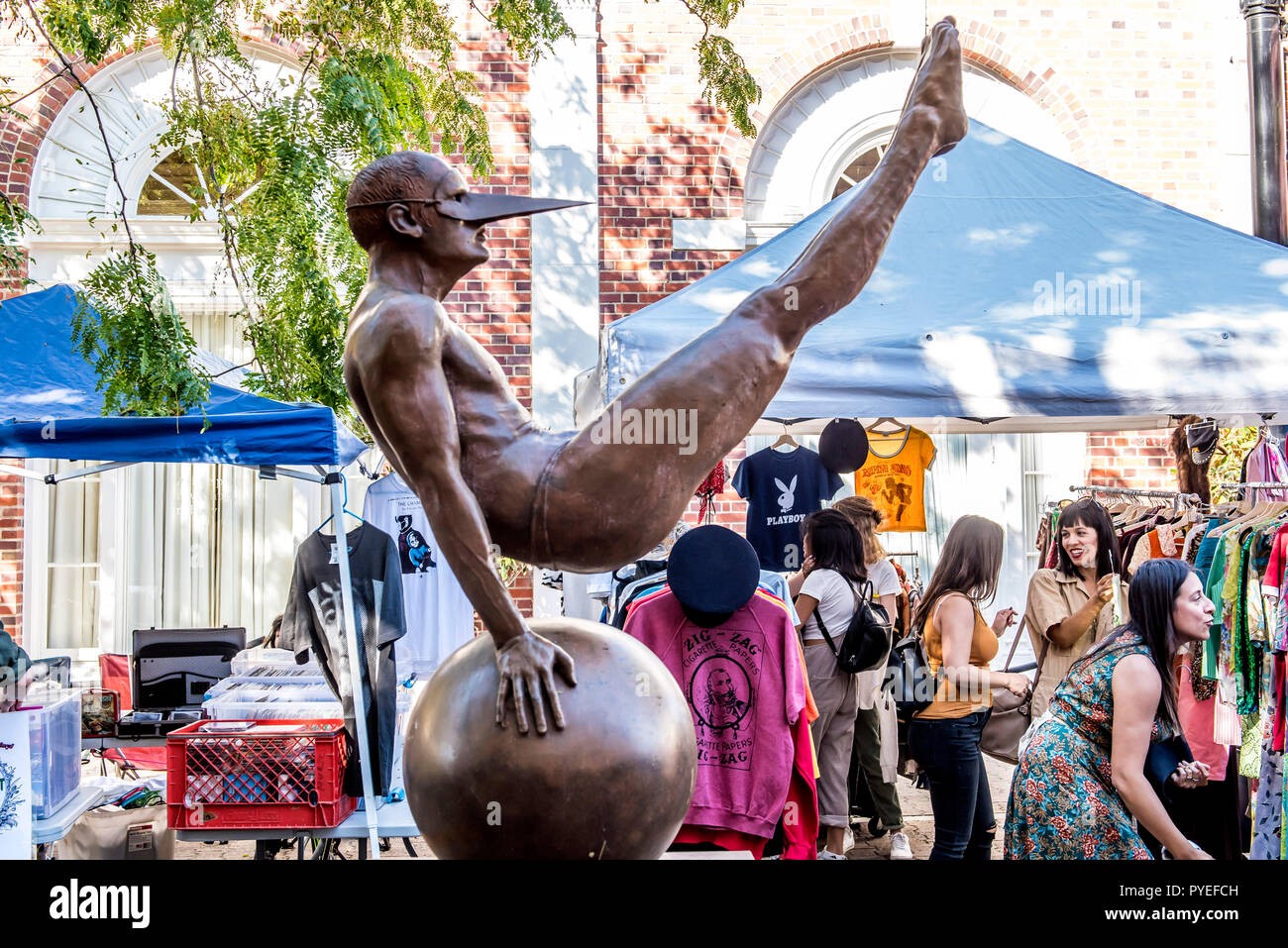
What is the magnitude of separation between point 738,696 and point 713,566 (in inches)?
32.1

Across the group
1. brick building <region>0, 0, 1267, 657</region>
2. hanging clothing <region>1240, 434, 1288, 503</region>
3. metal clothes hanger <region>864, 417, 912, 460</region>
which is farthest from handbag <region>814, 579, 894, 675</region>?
brick building <region>0, 0, 1267, 657</region>

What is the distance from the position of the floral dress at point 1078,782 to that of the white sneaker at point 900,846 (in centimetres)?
249

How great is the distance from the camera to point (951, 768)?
4.79 meters

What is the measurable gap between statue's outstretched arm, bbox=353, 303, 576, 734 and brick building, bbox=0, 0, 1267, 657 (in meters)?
6.23

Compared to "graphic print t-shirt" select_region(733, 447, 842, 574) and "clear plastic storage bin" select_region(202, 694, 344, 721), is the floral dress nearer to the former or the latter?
"graphic print t-shirt" select_region(733, 447, 842, 574)

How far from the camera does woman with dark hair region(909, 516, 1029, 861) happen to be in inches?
187

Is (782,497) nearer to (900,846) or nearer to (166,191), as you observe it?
(900,846)

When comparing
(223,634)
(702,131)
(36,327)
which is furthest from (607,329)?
Result: (702,131)

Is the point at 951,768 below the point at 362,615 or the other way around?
below

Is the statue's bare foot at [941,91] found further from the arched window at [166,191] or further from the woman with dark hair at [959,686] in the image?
the arched window at [166,191]

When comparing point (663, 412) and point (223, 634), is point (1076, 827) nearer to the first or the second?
point (663, 412)

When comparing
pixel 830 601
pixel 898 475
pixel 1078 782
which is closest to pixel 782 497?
pixel 898 475
